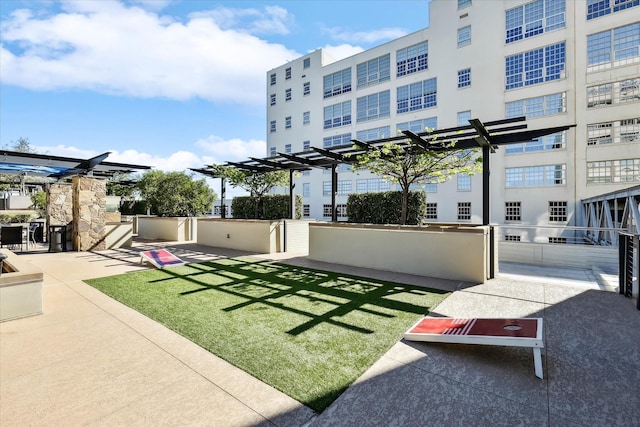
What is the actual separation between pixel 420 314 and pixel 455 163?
6.16 meters

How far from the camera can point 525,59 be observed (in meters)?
22.4

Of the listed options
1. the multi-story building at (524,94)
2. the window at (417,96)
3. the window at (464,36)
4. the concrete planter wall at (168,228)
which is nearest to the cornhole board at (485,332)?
the concrete planter wall at (168,228)

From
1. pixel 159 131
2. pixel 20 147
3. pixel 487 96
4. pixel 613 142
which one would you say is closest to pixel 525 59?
pixel 487 96

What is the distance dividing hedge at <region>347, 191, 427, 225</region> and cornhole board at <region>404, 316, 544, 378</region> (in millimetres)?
6541

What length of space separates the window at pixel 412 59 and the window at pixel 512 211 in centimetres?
1404

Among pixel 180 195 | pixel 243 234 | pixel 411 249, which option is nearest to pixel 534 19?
pixel 411 249

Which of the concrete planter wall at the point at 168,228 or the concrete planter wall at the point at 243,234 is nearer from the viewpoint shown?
the concrete planter wall at the point at 243,234

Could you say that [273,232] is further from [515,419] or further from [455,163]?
[515,419]

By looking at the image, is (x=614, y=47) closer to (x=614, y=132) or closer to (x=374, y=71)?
(x=614, y=132)

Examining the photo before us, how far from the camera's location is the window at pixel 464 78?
2465 centimetres

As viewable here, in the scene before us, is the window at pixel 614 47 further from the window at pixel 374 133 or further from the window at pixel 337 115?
the window at pixel 337 115

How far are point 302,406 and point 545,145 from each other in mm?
25834

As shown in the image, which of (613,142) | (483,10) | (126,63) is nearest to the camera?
(126,63)

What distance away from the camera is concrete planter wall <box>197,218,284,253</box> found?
11.8m
